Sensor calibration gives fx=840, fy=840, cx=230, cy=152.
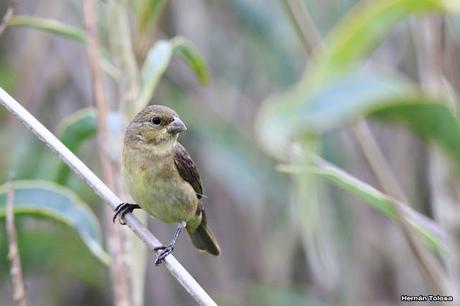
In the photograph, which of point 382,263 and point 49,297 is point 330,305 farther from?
point 49,297

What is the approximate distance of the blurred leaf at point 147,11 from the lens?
290cm

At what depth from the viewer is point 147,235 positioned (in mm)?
2508

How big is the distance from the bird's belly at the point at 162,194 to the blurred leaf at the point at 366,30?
1873mm

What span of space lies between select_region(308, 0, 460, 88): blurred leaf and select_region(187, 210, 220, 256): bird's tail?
2.26 meters

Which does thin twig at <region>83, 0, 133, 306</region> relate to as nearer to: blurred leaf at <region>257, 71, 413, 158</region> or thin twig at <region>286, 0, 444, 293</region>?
thin twig at <region>286, 0, 444, 293</region>

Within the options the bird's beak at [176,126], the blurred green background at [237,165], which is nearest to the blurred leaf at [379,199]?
the bird's beak at [176,126]

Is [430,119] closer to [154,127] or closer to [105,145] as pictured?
[105,145]

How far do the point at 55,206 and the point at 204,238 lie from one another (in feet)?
2.87

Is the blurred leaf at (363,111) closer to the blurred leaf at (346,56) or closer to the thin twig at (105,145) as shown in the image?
the blurred leaf at (346,56)

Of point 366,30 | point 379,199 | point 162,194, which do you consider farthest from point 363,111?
point 162,194

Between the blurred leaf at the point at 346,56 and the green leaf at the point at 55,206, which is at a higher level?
the green leaf at the point at 55,206

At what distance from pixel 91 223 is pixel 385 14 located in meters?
1.79

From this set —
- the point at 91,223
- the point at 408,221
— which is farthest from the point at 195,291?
the point at 91,223

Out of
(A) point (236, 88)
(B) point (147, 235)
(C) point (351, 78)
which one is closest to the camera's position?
(C) point (351, 78)
